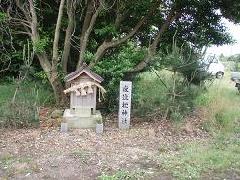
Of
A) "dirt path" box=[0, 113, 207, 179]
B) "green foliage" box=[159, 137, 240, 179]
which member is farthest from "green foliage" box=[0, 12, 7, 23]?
"green foliage" box=[159, 137, 240, 179]

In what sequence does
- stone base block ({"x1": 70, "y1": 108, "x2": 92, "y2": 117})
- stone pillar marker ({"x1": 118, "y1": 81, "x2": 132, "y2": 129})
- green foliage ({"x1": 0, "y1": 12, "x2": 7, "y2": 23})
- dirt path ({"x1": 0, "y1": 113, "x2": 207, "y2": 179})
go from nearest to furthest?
dirt path ({"x1": 0, "y1": 113, "x2": 207, "y2": 179})
stone base block ({"x1": 70, "y1": 108, "x2": 92, "y2": 117})
stone pillar marker ({"x1": 118, "y1": 81, "x2": 132, "y2": 129})
green foliage ({"x1": 0, "y1": 12, "x2": 7, "y2": 23})

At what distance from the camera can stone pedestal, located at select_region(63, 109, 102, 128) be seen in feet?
24.8

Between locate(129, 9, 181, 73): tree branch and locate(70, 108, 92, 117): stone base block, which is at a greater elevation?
locate(129, 9, 181, 73): tree branch

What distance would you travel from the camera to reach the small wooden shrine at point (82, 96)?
24.9 ft

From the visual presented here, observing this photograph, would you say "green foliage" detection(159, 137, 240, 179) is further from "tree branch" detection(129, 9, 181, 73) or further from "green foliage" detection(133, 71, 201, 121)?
"tree branch" detection(129, 9, 181, 73)

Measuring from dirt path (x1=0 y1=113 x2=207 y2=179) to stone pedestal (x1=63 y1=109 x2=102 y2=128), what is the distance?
0.58ft

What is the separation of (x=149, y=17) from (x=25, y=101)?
4.04 metres

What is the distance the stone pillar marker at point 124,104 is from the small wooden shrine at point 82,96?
16.1 inches

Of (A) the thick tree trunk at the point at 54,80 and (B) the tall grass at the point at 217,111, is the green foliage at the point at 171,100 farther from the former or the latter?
(A) the thick tree trunk at the point at 54,80

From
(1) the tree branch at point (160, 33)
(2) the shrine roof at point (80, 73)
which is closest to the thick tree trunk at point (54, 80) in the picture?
(2) the shrine roof at point (80, 73)

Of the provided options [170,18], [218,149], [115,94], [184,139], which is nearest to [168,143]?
[184,139]

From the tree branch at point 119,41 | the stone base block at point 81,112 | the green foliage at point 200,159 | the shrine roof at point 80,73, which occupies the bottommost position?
the green foliage at point 200,159

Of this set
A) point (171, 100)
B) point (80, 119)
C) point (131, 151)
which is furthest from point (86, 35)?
point (131, 151)

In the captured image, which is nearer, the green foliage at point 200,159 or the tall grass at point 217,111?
the green foliage at point 200,159
